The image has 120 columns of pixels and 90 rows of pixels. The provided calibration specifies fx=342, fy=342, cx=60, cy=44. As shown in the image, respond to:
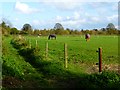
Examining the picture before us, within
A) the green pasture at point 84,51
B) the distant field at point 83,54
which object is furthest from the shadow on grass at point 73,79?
the green pasture at point 84,51

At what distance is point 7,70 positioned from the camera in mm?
17516

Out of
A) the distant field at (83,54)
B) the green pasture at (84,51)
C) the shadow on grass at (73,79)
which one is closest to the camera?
the shadow on grass at (73,79)

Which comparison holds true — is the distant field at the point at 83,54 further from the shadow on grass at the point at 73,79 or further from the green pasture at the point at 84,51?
the shadow on grass at the point at 73,79

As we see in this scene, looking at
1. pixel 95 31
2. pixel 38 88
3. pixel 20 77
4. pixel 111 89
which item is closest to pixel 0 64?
pixel 20 77

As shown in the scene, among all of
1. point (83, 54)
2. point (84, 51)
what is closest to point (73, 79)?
point (83, 54)

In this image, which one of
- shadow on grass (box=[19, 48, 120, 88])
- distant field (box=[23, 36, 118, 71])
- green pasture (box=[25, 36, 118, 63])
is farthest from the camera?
green pasture (box=[25, 36, 118, 63])

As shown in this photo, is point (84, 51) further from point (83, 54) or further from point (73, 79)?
point (73, 79)

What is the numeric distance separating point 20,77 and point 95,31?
139602 mm

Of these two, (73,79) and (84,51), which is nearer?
(73,79)

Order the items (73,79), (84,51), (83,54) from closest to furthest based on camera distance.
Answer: (73,79) → (83,54) → (84,51)

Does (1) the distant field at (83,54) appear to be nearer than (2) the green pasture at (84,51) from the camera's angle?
Yes

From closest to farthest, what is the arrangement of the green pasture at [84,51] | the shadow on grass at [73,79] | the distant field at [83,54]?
the shadow on grass at [73,79] → the distant field at [83,54] → the green pasture at [84,51]

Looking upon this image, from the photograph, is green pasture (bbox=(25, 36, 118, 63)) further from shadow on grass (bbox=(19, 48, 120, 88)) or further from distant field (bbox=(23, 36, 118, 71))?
shadow on grass (bbox=(19, 48, 120, 88))

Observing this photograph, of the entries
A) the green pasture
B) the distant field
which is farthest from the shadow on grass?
the green pasture
